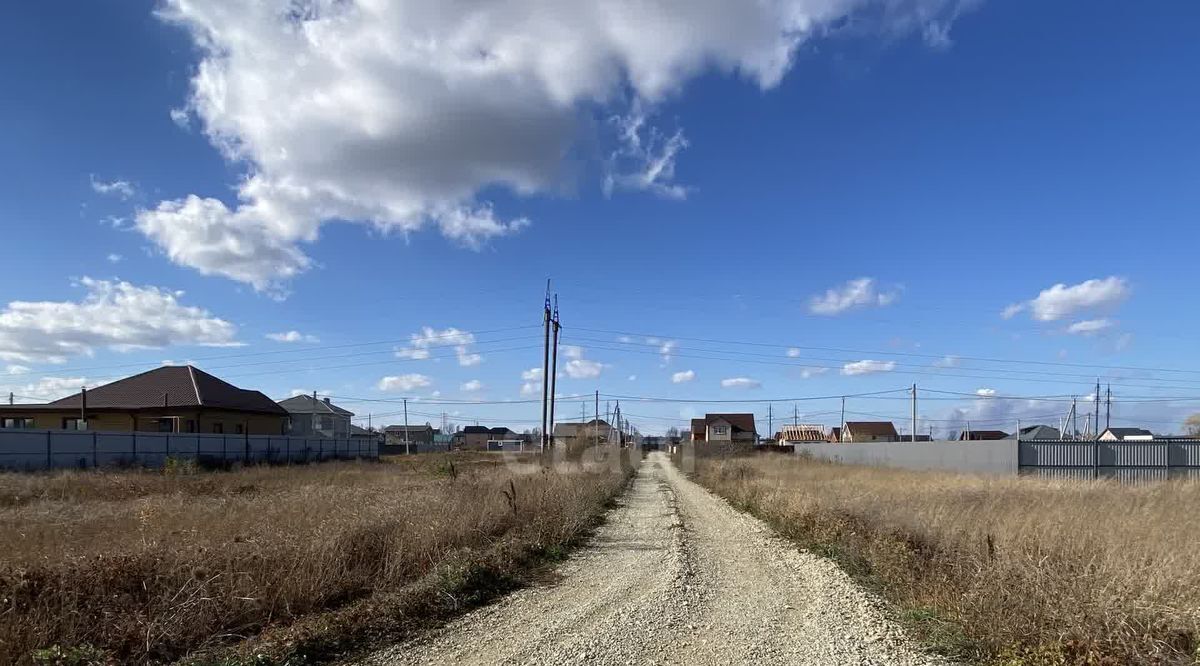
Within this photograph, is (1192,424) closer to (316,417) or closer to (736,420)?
(736,420)

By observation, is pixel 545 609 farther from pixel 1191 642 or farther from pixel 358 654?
pixel 1191 642

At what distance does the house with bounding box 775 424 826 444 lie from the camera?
107 metres

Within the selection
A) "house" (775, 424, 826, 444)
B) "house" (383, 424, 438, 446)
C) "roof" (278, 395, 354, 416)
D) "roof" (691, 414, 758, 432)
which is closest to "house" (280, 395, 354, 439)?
"roof" (278, 395, 354, 416)

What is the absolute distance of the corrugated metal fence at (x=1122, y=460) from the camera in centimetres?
3075

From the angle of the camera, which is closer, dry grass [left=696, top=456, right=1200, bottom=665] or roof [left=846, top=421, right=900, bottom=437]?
dry grass [left=696, top=456, right=1200, bottom=665]

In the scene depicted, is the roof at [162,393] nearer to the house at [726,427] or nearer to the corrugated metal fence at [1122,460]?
the corrugated metal fence at [1122,460]

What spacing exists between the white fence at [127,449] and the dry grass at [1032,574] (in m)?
32.0

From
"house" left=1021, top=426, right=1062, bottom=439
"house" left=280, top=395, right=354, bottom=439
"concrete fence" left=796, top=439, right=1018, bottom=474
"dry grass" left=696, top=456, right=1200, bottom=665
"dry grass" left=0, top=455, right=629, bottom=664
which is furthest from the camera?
"house" left=280, top=395, right=354, bottom=439

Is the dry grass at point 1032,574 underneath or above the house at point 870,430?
above

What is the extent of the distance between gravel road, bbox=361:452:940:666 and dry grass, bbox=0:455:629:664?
0.77 meters

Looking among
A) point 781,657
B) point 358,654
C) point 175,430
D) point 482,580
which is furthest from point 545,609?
point 175,430

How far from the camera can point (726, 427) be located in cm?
10775

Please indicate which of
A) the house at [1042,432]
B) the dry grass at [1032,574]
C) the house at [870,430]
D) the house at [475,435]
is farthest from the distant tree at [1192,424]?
the house at [475,435]

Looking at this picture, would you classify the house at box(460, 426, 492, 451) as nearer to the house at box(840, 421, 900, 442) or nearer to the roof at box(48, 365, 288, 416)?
the house at box(840, 421, 900, 442)
